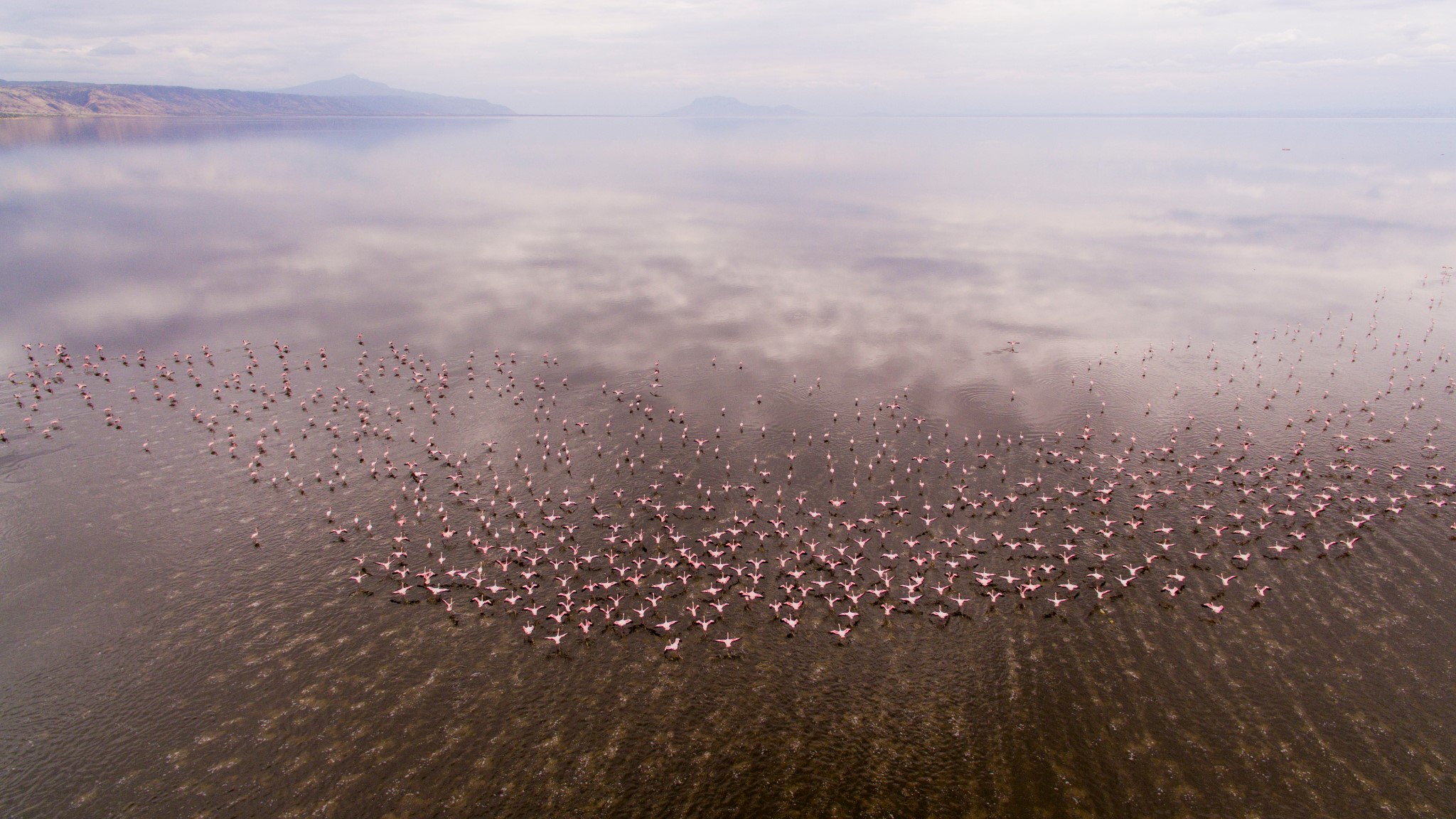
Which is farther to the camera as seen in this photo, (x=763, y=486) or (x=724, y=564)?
(x=763, y=486)

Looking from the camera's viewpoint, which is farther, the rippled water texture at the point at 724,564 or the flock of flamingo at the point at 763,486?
the flock of flamingo at the point at 763,486

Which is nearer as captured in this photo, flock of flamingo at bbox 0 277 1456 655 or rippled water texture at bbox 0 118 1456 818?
rippled water texture at bbox 0 118 1456 818

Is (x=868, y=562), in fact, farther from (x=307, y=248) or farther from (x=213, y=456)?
(x=307, y=248)

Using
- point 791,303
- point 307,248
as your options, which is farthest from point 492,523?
point 307,248

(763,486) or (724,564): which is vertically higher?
(763,486)
